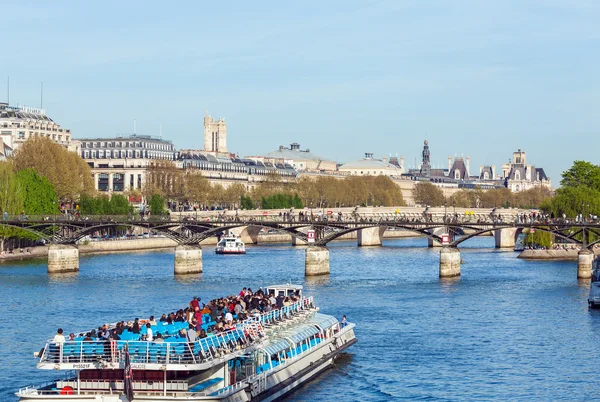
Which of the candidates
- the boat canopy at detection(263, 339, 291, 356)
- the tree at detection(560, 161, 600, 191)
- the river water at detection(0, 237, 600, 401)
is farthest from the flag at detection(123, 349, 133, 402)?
the tree at detection(560, 161, 600, 191)

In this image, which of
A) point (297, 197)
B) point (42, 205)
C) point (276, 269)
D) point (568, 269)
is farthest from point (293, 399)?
point (297, 197)

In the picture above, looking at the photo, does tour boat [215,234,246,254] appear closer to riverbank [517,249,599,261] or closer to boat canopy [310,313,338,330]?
riverbank [517,249,599,261]

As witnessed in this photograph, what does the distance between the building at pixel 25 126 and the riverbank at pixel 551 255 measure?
6819 centimetres

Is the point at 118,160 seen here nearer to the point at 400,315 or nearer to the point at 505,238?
the point at 505,238

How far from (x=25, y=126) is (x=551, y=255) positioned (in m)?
77.5

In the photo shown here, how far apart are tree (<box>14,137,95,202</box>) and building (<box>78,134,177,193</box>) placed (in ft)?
172

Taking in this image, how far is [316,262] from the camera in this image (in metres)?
87.2

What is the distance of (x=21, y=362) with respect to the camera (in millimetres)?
48094

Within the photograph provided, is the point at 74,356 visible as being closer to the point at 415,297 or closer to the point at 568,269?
the point at 415,297

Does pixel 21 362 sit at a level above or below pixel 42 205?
below

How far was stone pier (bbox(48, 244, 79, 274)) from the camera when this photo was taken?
88688 mm

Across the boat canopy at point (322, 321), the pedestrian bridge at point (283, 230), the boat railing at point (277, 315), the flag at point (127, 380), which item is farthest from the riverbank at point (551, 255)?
the flag at point (127, 380)

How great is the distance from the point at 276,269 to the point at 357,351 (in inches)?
1654

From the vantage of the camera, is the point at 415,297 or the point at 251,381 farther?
the point at 415,297
